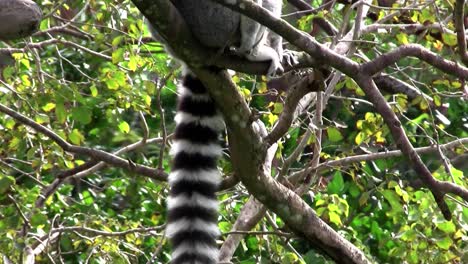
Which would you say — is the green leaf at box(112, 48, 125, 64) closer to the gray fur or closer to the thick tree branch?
the gray fur

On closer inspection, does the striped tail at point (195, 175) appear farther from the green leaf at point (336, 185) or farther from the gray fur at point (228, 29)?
the green leaf at point (336, 185)

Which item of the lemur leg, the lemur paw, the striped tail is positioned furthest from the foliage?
the striped tail

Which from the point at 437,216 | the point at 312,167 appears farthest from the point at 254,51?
the point at 437,216

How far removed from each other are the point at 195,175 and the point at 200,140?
17 centimetres

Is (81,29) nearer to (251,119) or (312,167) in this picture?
(312,167)

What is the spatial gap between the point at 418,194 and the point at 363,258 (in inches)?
29.3

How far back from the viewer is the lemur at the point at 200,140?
4.10 metres

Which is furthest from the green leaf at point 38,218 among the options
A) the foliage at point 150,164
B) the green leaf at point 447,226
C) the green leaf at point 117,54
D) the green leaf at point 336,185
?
the green leaf at point 447,226

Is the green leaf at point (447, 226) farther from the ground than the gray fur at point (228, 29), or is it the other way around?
the gray fur at point (228, 29)

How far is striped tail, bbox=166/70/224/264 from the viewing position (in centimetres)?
411

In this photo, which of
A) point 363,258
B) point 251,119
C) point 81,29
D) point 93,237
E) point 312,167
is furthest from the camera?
point 81,29

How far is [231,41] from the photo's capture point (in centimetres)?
420

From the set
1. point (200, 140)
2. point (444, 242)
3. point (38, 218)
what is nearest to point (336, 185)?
point (444, 242)

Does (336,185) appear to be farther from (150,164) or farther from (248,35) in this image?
(248,35)
